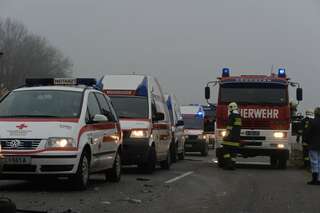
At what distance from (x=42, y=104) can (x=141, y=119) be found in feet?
15.8

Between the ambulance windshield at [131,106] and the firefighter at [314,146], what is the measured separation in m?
4.07

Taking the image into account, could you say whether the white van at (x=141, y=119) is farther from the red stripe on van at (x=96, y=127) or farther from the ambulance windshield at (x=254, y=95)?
the red stripe on van at (x=96, y=127)

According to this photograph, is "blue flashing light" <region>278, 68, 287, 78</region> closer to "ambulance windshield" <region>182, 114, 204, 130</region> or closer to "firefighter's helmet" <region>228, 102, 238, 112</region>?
"firefighter's helmet" <region>228, 102, 238, 112</region>

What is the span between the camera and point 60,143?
450 inches

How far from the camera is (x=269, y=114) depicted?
21312 millimetres

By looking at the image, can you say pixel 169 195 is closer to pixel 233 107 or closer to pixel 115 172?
pixel 115 172

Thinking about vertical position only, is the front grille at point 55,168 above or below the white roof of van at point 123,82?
below

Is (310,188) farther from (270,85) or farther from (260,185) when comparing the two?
(270,85)

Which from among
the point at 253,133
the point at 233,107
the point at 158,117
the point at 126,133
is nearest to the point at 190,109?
the point at 253,133

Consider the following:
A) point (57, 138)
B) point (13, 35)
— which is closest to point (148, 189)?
point (57, 138)

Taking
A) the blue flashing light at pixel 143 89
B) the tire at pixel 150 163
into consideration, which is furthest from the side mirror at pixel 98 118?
the blue flashing light at pixel 143 89

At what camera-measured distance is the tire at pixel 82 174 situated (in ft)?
38.6

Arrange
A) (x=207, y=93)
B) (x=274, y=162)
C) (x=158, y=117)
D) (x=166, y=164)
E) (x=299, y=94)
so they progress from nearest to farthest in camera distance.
→ (x=158, y=117), (x=166, y=164), (x=299, y=94), (x=207, y=93), (x=274, y=162)

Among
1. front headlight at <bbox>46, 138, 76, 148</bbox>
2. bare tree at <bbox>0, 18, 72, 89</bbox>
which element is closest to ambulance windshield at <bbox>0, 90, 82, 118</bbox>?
front headlight at <bbox>46, 138, 76, 148</bbox>
